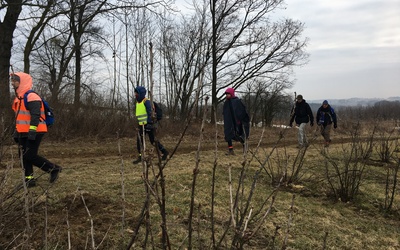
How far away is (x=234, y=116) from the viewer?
28.7 feet

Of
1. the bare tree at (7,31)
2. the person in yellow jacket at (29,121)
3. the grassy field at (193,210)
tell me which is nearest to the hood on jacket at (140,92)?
the grassy field at (193,210)

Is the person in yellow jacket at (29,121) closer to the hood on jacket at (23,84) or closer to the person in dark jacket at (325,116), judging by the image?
the hood on jacket at (23,84)

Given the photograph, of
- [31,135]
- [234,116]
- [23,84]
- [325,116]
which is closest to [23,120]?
[31,135]

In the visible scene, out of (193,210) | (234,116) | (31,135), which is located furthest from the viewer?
(234,116)

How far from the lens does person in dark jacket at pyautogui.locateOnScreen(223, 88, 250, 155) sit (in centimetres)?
849

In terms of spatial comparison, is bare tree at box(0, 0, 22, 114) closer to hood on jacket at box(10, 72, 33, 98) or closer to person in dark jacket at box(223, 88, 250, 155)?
hood on jacket at box(10, 72, 33, 98)

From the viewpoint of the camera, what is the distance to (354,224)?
14.5 ft

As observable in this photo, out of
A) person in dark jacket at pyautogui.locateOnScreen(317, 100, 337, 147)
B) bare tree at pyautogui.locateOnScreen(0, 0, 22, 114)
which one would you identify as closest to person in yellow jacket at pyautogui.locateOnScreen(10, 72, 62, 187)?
bare tree at pyautogui.locateOnScreen(0, 0, 22, 114)

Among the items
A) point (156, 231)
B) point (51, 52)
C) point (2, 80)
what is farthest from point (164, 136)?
point (51, 52)

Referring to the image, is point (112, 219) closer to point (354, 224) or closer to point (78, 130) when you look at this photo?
point (354, 224)

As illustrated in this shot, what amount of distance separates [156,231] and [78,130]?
9468 millimetres

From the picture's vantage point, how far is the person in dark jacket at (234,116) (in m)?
8.49

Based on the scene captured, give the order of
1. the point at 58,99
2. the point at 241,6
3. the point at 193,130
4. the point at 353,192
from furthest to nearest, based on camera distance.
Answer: the point at 241,6 → the point at 193,130 → the point at 58,99 → the point at 353,192

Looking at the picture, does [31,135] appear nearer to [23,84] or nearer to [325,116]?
[23,84]
